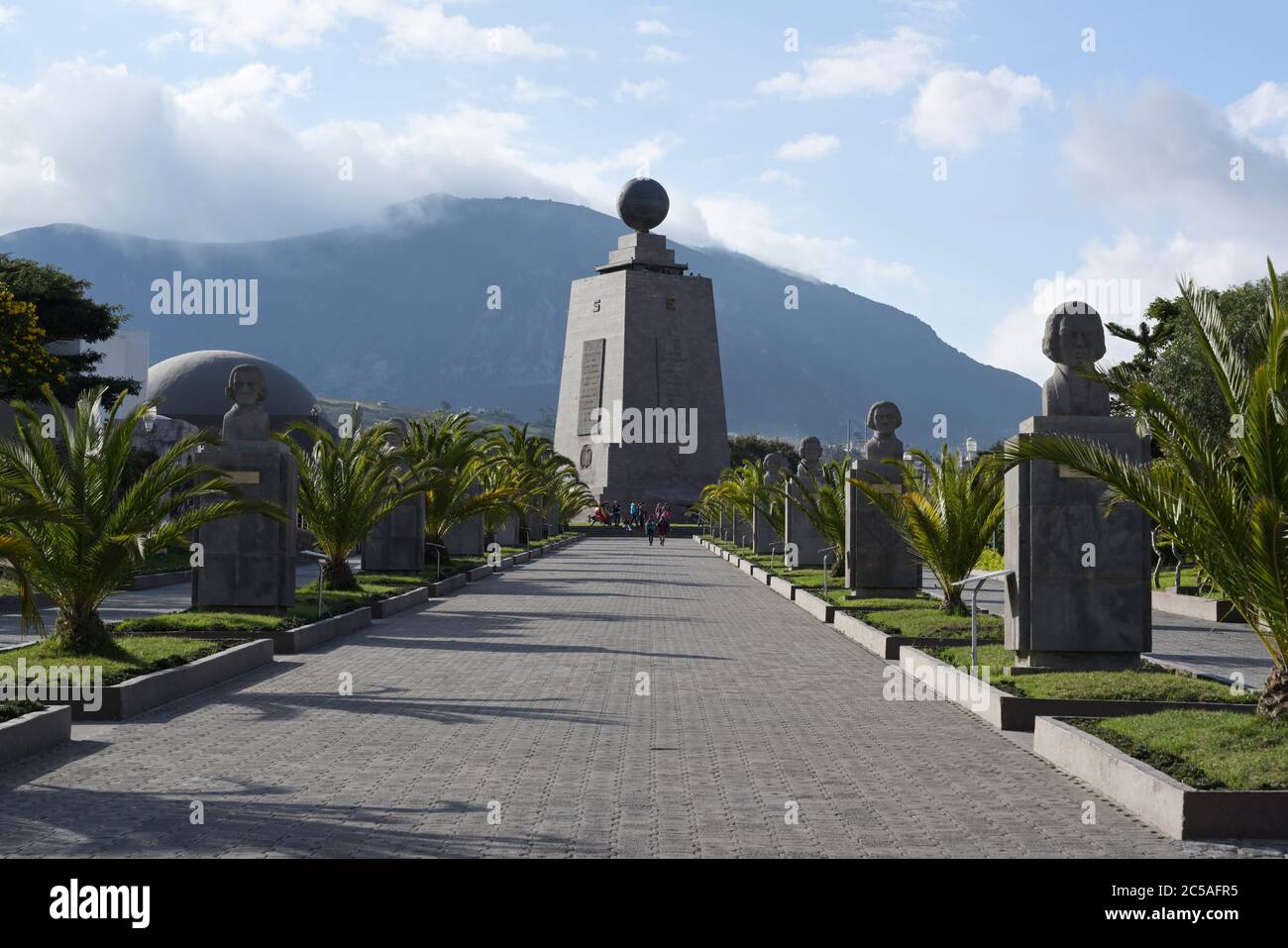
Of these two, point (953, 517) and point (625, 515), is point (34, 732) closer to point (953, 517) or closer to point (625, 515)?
point (953, 517)

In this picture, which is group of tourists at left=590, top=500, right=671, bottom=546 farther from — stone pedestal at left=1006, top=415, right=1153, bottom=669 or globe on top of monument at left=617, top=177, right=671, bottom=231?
stone pedestal at left=1006, top=415, right=1153, bottom=669

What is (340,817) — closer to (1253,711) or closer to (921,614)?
(1253,711)

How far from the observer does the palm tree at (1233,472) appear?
8.73 m

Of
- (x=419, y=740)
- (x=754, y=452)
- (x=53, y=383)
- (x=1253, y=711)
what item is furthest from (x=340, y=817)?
(x=754, y=452)

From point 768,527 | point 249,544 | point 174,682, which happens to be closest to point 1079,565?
point 174,682

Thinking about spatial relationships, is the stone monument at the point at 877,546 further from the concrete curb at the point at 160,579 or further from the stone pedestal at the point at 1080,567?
the concrete curb at the point at 160,579

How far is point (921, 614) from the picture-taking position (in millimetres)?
17438

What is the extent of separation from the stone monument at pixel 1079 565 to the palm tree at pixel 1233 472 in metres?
2.15

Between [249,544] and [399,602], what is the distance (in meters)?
4.13

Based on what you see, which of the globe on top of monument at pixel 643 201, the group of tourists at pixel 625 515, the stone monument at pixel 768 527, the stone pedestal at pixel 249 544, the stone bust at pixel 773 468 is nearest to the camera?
the stone pedestal at pixel 249 544

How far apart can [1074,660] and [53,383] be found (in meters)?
28.7

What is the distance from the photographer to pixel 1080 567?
40.1ft

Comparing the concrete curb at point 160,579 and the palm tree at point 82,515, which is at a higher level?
the palm tree at point 82,515

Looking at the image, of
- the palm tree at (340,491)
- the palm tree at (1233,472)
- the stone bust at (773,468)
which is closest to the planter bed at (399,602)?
the palm tree at (340,491)
